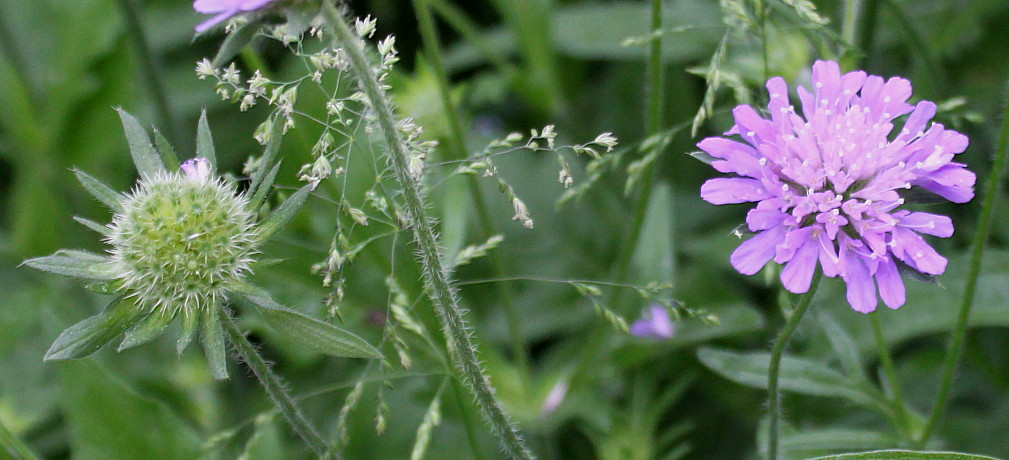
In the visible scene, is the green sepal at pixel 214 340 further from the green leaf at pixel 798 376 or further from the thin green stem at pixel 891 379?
the thin green stem at pixel 891 379

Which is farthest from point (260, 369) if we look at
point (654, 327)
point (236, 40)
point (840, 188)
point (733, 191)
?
point (654, 327)

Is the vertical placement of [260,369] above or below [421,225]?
below

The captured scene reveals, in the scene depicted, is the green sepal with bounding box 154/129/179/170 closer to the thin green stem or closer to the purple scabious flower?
the purple scabious flower

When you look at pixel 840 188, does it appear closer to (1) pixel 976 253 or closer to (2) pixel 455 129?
(1) pixel 976 253

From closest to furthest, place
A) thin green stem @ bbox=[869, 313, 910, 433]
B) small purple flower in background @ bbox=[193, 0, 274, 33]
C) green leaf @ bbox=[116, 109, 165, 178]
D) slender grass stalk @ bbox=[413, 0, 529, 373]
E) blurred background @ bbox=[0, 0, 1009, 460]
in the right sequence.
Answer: small purple flower in background @ bbox=[193, 0, 274, 33], green leaf @ bbox=[116, 109, 165, 178], thin green stem @ bbox=[869, 313, 910, 433], slender grass stalk @ bbox=[413, 0, 529, 373], blurred background @ bbox=[0, 0, 1009, 460]

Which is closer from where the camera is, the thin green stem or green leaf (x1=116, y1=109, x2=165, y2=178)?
green leaf (x1=116, y1=109, x2=165, y2=178)

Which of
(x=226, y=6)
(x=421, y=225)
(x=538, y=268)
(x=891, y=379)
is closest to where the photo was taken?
(x=226, y=6)

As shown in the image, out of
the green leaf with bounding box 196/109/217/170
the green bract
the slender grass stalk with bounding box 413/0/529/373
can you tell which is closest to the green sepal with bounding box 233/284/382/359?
the green bract

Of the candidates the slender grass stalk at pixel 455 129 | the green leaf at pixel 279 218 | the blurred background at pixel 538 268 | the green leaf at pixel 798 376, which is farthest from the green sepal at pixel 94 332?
the green leaf at pixel 798 376
